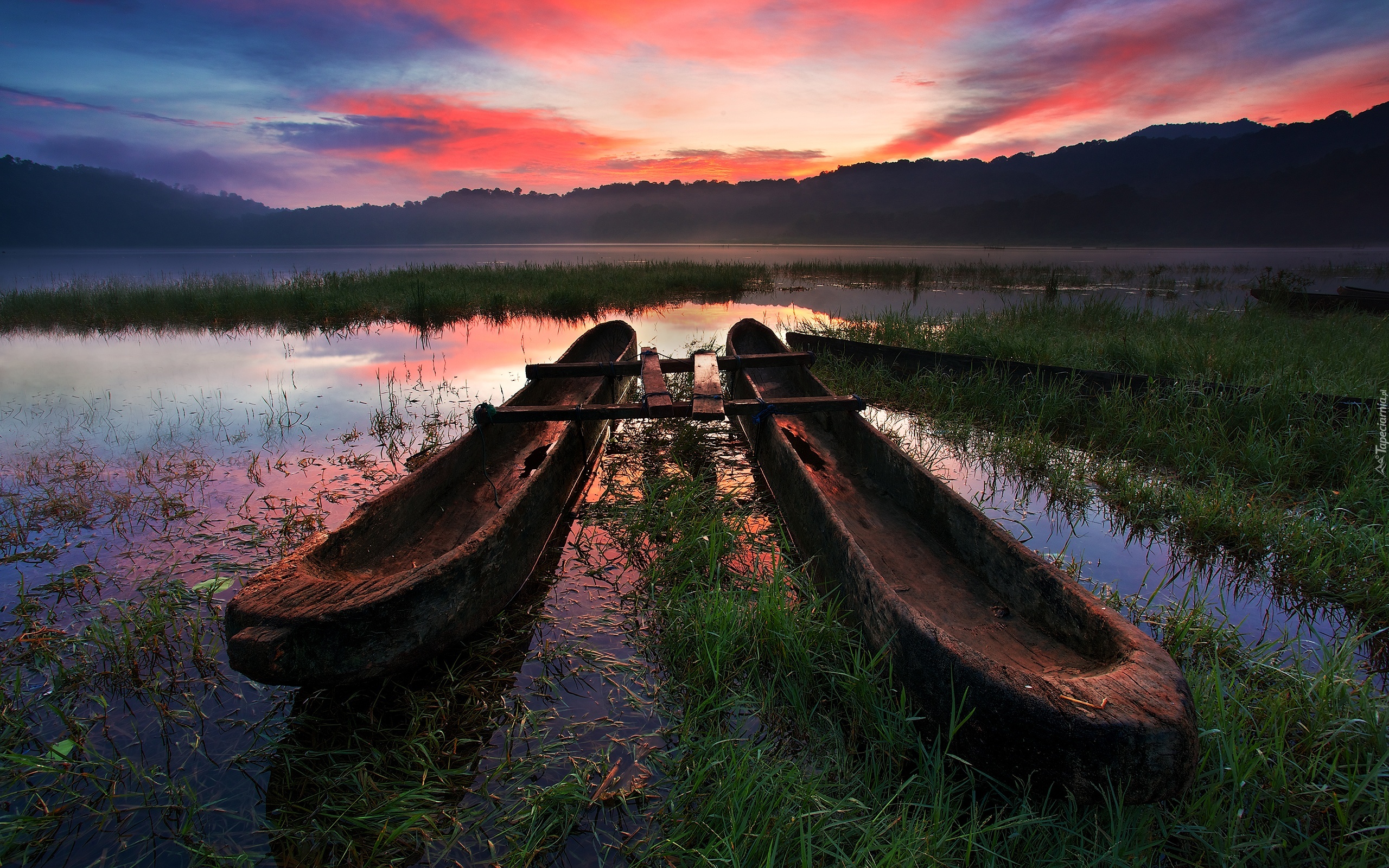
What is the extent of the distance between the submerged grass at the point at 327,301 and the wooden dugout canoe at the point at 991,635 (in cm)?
1137

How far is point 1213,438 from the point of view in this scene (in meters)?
5.05

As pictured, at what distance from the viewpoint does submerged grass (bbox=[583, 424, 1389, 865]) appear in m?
1.78

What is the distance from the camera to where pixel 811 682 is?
8.60 feet

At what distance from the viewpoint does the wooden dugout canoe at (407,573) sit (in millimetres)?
2160

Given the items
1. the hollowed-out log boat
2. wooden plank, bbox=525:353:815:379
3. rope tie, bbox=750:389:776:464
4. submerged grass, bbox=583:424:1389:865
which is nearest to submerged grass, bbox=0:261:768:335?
wooden plank, bbox=525:353:815:379

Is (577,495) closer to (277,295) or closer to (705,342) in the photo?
(705,342)

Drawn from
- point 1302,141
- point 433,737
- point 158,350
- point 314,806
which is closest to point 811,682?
point 433,737

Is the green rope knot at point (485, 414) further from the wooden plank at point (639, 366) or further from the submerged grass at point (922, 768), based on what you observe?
the submerged grass at point (922, 768)

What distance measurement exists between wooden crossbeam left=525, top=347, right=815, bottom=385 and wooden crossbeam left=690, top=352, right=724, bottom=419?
24.4 inches

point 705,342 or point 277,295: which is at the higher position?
point 277,295

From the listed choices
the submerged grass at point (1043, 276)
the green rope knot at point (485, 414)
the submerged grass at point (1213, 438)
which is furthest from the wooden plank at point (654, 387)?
the submerged grass at point (1043, 276)

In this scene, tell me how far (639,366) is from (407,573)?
13.5 feet

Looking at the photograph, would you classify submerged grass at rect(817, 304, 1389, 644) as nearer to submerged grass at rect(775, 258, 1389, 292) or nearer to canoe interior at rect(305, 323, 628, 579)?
canoe interior at rect(305, 323, 628, 579)

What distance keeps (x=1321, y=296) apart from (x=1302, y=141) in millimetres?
238724
